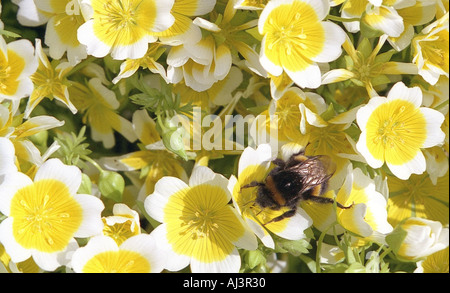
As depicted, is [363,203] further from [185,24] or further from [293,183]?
[185,24]

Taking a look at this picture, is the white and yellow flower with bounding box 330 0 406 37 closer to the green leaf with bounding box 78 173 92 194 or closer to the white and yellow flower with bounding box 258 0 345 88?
the white and yellow flower with bounding box 258 0 345 88

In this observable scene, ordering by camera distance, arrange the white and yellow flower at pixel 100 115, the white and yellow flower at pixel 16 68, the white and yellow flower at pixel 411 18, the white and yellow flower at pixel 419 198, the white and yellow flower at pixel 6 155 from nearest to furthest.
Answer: the white and yellow flower at pixel 6 155 < the white and yellow flower at pixel 16 68 < the white and yellow flower at pixel 411 18 < the white and yellow flower at pixel 100 115 < the white and yellow flower at pixel 419 198

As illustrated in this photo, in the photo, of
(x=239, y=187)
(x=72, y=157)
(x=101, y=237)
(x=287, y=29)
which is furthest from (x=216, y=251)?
(x=287, y=29)

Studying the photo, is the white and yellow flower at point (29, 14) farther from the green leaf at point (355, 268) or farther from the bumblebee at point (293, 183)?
the green leaf at point (355, 268)

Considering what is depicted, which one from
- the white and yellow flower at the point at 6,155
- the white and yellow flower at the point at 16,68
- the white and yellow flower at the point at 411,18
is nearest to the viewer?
the white and yellow flower at the point at 6,155

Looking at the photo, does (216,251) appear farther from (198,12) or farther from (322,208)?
(198,12)

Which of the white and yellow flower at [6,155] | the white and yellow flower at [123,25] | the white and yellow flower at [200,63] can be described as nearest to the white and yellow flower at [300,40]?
the white and yellow flower at [200,63]

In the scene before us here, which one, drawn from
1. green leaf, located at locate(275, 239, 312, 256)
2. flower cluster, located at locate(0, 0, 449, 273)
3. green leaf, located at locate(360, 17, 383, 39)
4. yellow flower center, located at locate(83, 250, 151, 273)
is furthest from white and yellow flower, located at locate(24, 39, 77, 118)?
green leaf, located at locate(360, 17, 383, 39)
